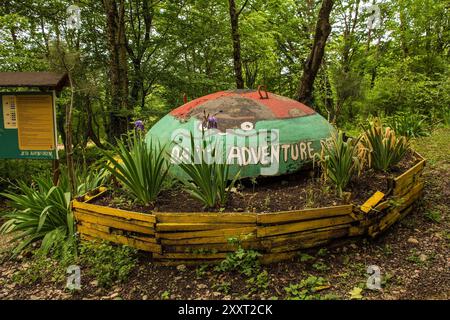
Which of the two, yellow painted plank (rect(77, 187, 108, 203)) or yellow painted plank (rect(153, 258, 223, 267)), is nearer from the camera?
yellow painted plank (rect(153, 258, 223, 267))

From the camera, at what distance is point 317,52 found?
560 cm

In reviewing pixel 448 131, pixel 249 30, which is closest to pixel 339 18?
pixel 249 30

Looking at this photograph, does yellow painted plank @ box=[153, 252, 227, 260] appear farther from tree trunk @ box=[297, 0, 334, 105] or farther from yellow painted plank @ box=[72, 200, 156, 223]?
tree trunk @ box=[297, 0, 334, 105]

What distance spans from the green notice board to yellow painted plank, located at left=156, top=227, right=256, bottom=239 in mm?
2592

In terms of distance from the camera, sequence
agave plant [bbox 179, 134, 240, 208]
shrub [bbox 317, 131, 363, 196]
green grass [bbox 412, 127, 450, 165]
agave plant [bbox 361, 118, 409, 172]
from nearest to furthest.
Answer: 1. agave plant [bbox 179, 134, 240, 208]
2. shrub [bbox 317, 131, 363, 196]
3. agave plant [bbox 361, 118, 409, 172]
4. green grass [bbox 412, 127, 450, 165]

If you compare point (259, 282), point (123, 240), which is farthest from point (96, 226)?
point (259, 282)

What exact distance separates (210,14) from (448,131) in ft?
18.9

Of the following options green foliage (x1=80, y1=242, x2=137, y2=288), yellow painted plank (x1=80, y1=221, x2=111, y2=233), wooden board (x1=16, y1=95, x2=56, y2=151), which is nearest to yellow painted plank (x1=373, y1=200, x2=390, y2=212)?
green foliage (x1=80, y1=242, x2=137, y2=288)

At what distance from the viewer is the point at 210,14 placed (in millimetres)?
7602

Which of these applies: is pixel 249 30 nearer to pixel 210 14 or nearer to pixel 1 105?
pixel 210 14

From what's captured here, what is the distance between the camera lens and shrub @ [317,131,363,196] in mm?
3266

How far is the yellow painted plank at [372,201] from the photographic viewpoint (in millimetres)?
2958

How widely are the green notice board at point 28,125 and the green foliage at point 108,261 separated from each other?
2058 mm

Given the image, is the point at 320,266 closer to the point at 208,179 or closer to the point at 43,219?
the point at 208,179
